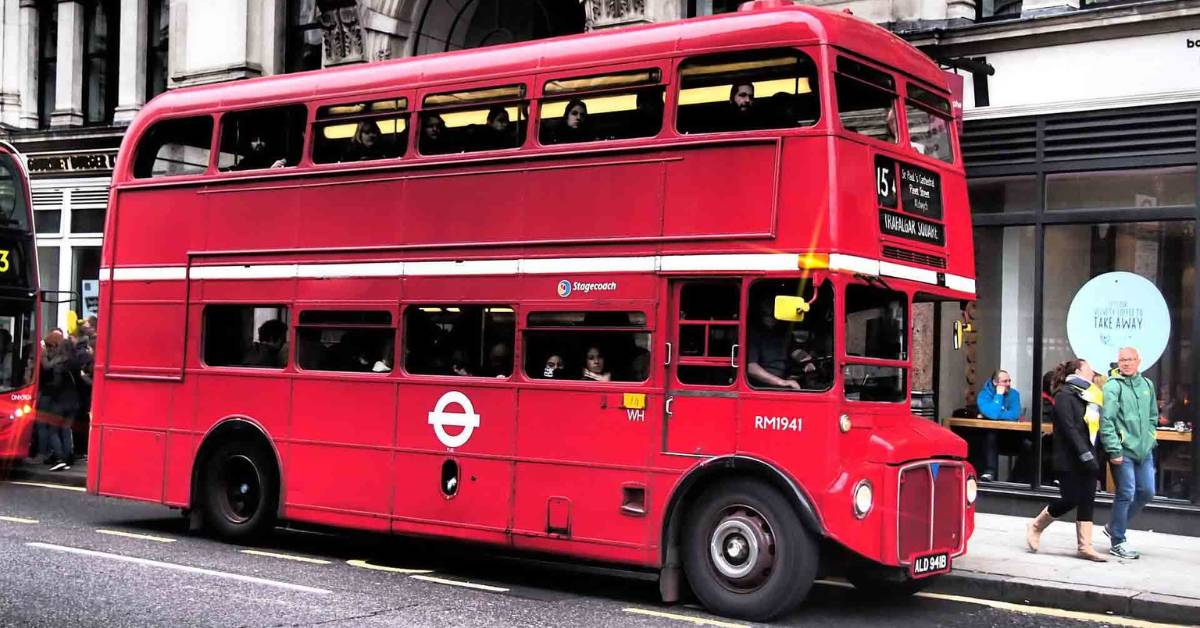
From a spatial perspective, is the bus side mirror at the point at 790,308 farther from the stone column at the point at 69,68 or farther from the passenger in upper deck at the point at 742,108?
the stone column at the point at 69,68

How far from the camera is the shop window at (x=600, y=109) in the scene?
32.4ft

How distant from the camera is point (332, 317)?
11648mm

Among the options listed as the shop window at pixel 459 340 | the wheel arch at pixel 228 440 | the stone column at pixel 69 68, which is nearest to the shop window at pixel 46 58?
the stone column at pixel 69 68

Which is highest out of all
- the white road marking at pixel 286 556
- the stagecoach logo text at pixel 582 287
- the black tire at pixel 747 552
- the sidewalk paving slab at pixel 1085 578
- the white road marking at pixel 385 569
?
the stagecoach logo text at pixel 582 287

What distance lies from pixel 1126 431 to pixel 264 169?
789 centimetres

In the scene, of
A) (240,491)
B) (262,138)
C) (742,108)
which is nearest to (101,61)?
(262,138)

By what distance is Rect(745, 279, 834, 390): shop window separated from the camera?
8.96 metres

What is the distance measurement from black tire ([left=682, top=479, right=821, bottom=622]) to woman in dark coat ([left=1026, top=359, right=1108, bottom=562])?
3.73 metres

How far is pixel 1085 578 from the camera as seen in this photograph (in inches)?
413

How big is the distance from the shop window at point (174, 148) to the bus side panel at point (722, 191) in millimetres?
5180

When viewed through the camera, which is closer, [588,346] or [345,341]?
[588,346]

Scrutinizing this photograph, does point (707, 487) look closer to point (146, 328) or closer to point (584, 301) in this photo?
point (584, 301)

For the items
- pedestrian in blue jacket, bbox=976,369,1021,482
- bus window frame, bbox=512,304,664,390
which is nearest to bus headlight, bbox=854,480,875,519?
bus window frame, bbox=512,304,664,390

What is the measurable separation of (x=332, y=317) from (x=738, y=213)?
13.4 ft
